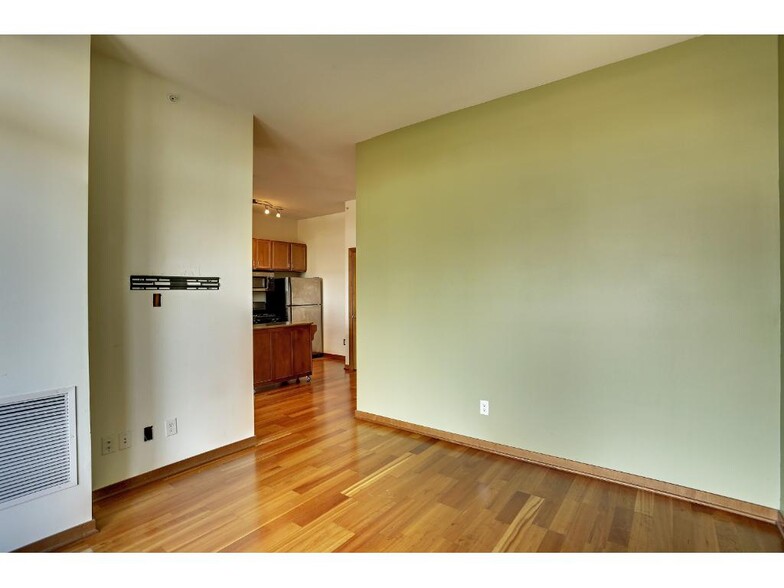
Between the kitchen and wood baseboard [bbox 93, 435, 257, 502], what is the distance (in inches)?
121

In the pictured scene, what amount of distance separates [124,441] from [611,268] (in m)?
3.30

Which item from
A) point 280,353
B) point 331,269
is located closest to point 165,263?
point 280,353

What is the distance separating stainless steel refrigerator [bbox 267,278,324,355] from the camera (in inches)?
255

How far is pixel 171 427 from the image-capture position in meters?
2.54

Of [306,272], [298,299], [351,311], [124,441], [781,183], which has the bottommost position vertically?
[124,441]

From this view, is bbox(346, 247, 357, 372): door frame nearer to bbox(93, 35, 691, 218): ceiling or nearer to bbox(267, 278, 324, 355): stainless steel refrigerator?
bbox(267, 278, 324, 355): stainless steel refrigerator

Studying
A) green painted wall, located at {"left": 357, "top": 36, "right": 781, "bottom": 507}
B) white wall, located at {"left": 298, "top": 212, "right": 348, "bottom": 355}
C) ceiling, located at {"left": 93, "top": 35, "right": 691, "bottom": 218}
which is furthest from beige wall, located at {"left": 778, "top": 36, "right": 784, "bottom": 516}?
white wall, located at {"left": 298, "top": 212, "right": 348, "bottom": 355}

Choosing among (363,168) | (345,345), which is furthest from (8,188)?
(345,345)

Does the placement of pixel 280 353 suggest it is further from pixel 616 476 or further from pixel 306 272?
pixel 616 476

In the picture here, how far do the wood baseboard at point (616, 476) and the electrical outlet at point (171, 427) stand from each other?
1.81 m

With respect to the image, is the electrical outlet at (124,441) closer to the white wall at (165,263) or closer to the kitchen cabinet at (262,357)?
the white wall at (165,263)

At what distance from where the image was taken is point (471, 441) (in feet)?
9.66
